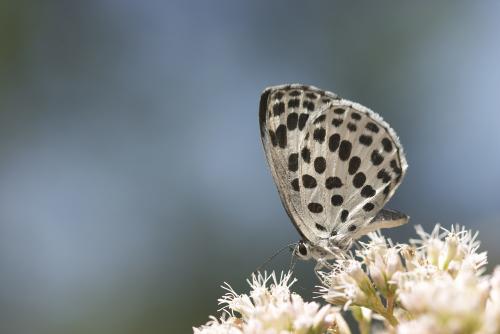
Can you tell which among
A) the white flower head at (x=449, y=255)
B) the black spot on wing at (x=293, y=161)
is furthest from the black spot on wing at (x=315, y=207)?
the white flower head at (x=449, y=255)

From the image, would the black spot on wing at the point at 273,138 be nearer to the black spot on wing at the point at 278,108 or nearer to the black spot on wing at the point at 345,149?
the black spot on wing at the point at 278,108

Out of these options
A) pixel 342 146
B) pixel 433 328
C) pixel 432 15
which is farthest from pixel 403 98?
pixel 433 328

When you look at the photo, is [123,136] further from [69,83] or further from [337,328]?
[337,328]

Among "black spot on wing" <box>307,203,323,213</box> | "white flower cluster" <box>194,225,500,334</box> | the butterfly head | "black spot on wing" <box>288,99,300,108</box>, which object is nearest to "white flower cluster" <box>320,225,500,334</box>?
"white flower cluster" <box>194,225,500,334</box>

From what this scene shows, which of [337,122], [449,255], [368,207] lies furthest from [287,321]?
[337,122]

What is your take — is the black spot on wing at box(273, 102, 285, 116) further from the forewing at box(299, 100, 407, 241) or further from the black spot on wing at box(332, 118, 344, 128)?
the black spot on wing at box(332, 118, 344, 128)

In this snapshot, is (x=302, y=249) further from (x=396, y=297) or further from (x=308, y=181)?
(x=396, y=297)
